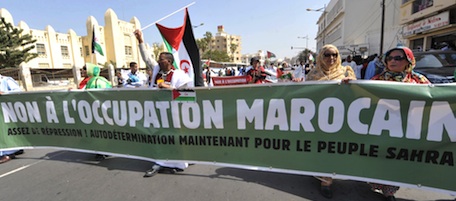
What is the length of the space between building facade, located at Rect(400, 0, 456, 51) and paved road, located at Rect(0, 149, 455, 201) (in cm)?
1800

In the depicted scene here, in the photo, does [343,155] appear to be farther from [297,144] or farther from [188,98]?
[188,98]

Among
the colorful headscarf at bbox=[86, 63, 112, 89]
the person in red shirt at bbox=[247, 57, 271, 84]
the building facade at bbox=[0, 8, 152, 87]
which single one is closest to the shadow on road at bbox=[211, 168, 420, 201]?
the colorful headscarf at bbox=[86, 63, 112, 89]

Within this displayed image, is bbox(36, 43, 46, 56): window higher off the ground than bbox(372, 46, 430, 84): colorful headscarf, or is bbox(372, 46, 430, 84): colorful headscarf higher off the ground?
bbox(36, 43, 46, 56): window

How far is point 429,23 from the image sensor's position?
61.8 ft

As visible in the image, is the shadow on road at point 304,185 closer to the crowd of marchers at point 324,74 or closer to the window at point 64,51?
the crowd of marchers at point 324,74

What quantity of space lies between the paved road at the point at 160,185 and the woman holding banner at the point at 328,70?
141mm

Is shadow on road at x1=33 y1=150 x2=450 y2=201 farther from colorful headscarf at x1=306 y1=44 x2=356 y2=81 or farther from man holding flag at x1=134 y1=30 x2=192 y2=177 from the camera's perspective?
colorful headscarf at x1=306 y1=44 x2=356 y2=81

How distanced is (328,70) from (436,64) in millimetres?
5749

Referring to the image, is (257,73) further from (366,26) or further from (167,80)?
(366,26)

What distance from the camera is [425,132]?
227 cm

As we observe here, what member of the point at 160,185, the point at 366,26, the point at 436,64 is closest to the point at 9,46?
the point at 160,185

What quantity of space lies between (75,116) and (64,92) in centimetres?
41

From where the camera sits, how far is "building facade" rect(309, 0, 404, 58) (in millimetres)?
28219

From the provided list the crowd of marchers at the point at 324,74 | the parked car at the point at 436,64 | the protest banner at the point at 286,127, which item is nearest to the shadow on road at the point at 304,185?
the crowd of marchers at the point at 324,74
